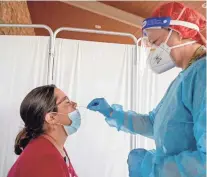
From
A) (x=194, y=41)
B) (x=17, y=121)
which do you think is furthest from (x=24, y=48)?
(x=194, y=41)

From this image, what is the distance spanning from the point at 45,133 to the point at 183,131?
26.5 inches

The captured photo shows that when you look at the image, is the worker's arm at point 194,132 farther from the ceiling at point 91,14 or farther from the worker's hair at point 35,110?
the ceiling at point 91,14

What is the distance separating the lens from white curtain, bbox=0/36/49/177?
1824 millimetres

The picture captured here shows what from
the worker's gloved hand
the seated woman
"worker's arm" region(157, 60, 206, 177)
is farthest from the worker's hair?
"worker's arm" region(157, 60, 206, 177)

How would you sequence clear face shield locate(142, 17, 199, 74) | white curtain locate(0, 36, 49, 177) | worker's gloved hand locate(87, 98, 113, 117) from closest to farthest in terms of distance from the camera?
clear face shield locate(142, 17, 199, 74) < worker's gloved hand locate(87, 98, 113, 117) < white curtain locate(0, 36, 49, 177)

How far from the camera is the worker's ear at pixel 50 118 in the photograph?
4.22ft

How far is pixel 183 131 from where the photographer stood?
0.92m

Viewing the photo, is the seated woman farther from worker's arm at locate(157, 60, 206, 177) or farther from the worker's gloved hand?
worker's arm at locate(157, 60, 206, 177)

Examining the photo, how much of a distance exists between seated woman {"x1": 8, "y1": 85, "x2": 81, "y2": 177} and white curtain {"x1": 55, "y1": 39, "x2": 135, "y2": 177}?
1.66ft

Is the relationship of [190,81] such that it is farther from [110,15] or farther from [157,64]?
[110,15]

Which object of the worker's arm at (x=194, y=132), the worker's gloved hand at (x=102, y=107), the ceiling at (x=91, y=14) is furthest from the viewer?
the ceiling at (x=91, y=14)

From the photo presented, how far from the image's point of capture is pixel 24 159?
107 centimetres

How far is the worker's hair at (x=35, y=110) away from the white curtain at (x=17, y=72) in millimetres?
533

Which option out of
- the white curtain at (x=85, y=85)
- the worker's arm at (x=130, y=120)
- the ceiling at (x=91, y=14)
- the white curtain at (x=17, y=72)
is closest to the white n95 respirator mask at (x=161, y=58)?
the worker's arm at (x=130, y=120)
